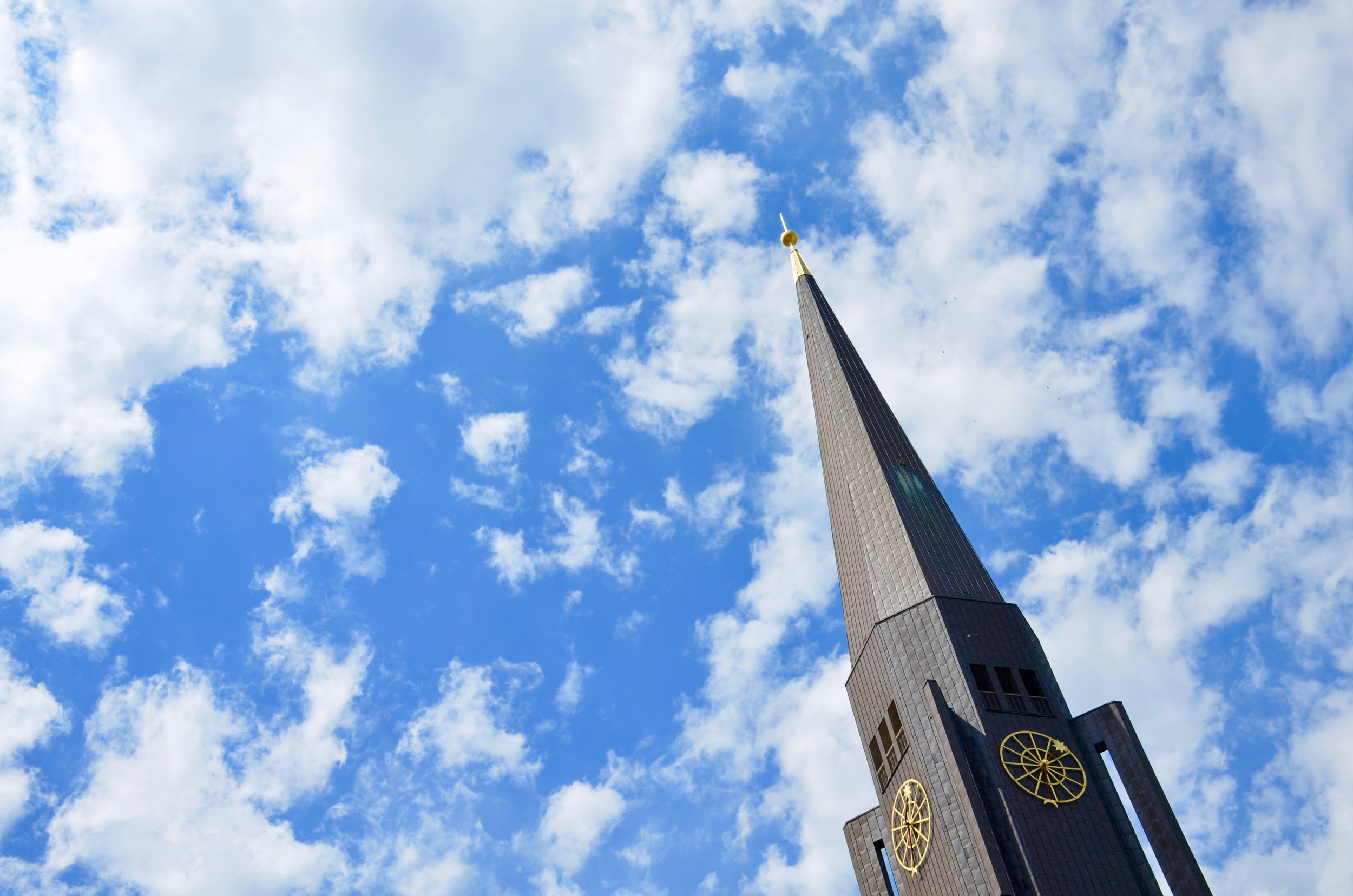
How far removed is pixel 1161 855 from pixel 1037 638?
701 inches

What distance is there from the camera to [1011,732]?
74188mm

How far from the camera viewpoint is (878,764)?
8331 centimetres

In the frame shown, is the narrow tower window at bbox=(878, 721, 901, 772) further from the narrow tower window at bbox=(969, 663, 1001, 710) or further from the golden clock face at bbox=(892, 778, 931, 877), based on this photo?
the narrow tower window at bbox=(969, 663, 1001, 710)

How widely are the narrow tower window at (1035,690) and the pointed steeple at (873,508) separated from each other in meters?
6.65

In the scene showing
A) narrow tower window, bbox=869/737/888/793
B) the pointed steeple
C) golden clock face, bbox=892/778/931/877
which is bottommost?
golden clock face, bbox=892/778/931/877

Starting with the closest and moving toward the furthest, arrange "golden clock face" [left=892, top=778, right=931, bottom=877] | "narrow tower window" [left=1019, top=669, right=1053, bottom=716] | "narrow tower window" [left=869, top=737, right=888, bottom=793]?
"golden clock face" [left=892, top=778, right=931, bottom=877] < "narrow tower window" [left=1019, top=669, right=1053, bottom=716] < "narrow tower window" [left=869, top=737, right=888, bottom=793]

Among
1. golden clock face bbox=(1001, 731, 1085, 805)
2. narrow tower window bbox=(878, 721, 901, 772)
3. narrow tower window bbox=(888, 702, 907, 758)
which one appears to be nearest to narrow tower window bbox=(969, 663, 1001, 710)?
golden clock face bbox=(1001, 731, 1085, 805)

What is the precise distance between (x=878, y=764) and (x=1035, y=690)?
12126mm

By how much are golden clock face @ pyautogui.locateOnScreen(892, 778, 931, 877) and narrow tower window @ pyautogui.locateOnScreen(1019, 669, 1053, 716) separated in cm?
931

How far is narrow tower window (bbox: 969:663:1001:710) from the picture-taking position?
75938mm

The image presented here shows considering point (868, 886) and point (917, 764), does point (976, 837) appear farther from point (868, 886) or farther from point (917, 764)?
point (868, 886)

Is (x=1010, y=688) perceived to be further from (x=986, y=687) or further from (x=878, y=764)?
(x=878, y=764)

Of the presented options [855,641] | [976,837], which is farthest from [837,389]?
[976,837]

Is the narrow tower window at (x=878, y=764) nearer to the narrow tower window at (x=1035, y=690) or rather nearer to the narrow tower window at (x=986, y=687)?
the narrow tower window at (x=986, y=687)
